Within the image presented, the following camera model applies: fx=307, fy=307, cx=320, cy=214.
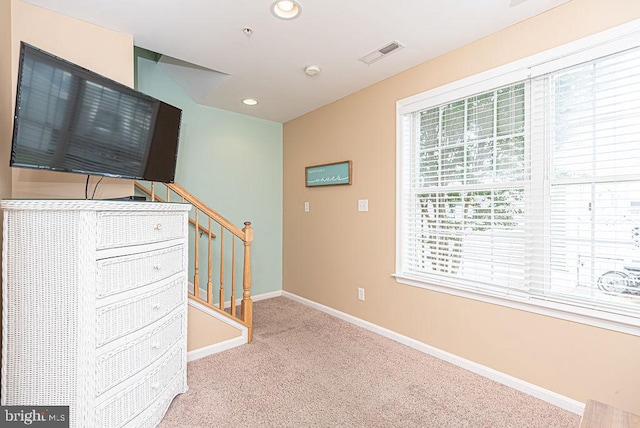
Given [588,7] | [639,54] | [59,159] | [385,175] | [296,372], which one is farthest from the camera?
[385,175]

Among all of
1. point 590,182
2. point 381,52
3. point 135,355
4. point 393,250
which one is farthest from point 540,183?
point 135,355

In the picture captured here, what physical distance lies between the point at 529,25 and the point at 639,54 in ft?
1.99

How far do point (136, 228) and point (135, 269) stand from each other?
201mm

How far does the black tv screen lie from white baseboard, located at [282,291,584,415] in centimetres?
229

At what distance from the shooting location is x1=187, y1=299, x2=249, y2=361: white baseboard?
92.0 inches

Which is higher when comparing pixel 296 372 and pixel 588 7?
pixel 588 7

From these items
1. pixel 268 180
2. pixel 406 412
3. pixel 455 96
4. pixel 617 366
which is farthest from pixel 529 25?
pixel 268 180

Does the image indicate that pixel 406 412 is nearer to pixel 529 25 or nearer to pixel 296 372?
pixel 296 372

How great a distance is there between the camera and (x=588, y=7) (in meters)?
1.72

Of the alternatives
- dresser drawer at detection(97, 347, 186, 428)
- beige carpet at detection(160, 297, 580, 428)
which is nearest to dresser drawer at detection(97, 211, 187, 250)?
dresser drawer at detection(97, 347, 186, 428)

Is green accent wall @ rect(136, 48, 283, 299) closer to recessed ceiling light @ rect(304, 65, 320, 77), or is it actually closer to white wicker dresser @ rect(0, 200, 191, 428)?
recessed ceiling light @ rect(304, 65, 320, 77)

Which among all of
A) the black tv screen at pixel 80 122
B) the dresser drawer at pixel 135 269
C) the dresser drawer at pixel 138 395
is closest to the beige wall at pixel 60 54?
the black tv screen at pixel 80 122

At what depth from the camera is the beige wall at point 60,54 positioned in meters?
1.81

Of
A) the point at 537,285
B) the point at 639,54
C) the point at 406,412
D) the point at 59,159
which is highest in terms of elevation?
the point at 639,54
